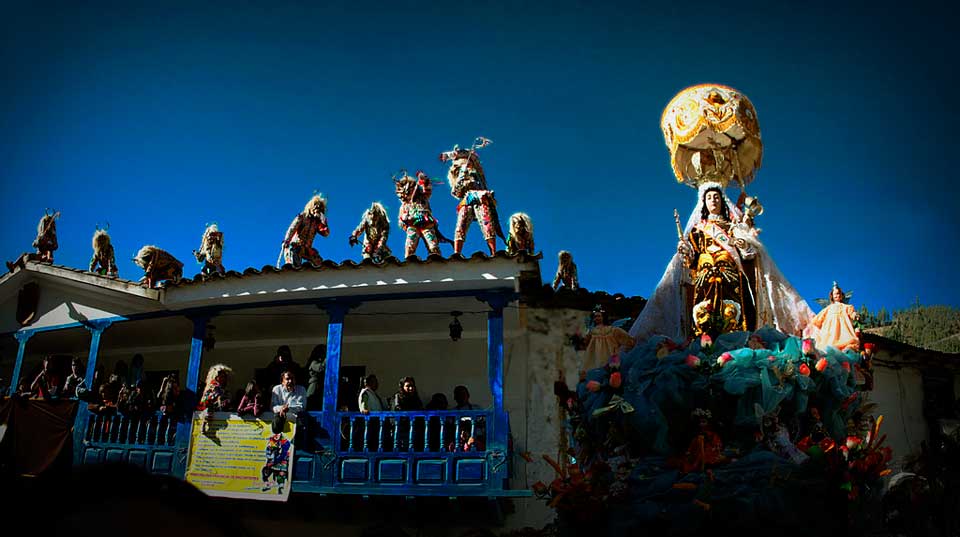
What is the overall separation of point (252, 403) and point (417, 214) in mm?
4681

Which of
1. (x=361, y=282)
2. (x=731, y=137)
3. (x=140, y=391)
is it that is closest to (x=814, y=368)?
(x=731, y=137)

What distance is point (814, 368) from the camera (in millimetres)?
6703

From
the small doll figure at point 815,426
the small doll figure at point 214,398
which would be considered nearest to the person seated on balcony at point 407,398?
the small doll figure at point 214,398

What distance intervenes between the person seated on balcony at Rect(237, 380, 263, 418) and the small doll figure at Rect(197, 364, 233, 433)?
1.28 feet

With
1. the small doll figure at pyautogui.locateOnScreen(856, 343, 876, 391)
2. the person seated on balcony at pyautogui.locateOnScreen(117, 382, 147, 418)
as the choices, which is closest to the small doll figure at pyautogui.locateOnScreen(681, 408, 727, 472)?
the small doll figure at pyautogui.locateOnScreen(856, 343, 876, 391)

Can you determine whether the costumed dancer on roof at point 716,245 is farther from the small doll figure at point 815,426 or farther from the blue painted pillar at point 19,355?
the blue painted pillar at point 19,355

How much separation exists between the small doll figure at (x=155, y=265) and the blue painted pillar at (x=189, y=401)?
1120 millimetres

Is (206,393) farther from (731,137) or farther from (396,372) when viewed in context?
(731,137)

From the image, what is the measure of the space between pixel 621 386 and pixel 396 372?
764cm

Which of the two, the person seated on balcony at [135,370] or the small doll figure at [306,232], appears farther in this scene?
the person seated on balcony at [135,370]

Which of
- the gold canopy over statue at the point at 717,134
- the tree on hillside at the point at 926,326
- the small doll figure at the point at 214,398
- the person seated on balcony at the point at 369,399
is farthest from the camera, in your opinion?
the tree on hillside at the point at 926,326

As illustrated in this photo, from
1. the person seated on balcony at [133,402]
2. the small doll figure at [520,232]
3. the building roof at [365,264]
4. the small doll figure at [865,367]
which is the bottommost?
the person seated on balcony at [133,402]

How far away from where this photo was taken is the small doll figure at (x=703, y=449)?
608 cm

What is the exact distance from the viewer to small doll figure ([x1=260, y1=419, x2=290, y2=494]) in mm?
10992
